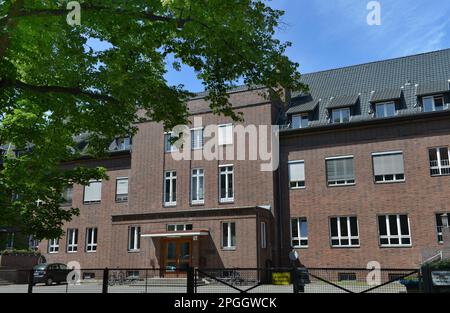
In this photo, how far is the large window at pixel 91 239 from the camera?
107ft

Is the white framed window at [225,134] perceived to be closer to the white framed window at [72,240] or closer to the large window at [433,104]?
the large window at [433,104]

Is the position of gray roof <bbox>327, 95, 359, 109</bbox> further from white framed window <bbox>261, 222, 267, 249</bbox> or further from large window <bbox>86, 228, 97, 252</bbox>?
large window <bbox>86, 228, 97, 252</bbox>

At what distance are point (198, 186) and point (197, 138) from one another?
10.2 feet

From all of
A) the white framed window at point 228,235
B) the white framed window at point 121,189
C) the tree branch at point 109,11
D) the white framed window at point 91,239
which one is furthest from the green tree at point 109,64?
the white framed window at point 91,239

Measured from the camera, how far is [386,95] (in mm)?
26516

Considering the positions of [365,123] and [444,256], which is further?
[365,123]

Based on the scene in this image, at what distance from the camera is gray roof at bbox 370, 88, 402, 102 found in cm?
2605

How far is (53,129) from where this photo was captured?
1327cm

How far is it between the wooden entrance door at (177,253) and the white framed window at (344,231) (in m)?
8.20

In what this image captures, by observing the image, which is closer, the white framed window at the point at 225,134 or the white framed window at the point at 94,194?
the white framed window at the point at 225,134

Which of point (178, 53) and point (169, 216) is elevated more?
point (178, 53)

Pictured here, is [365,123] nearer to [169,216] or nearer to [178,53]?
[169,216]
